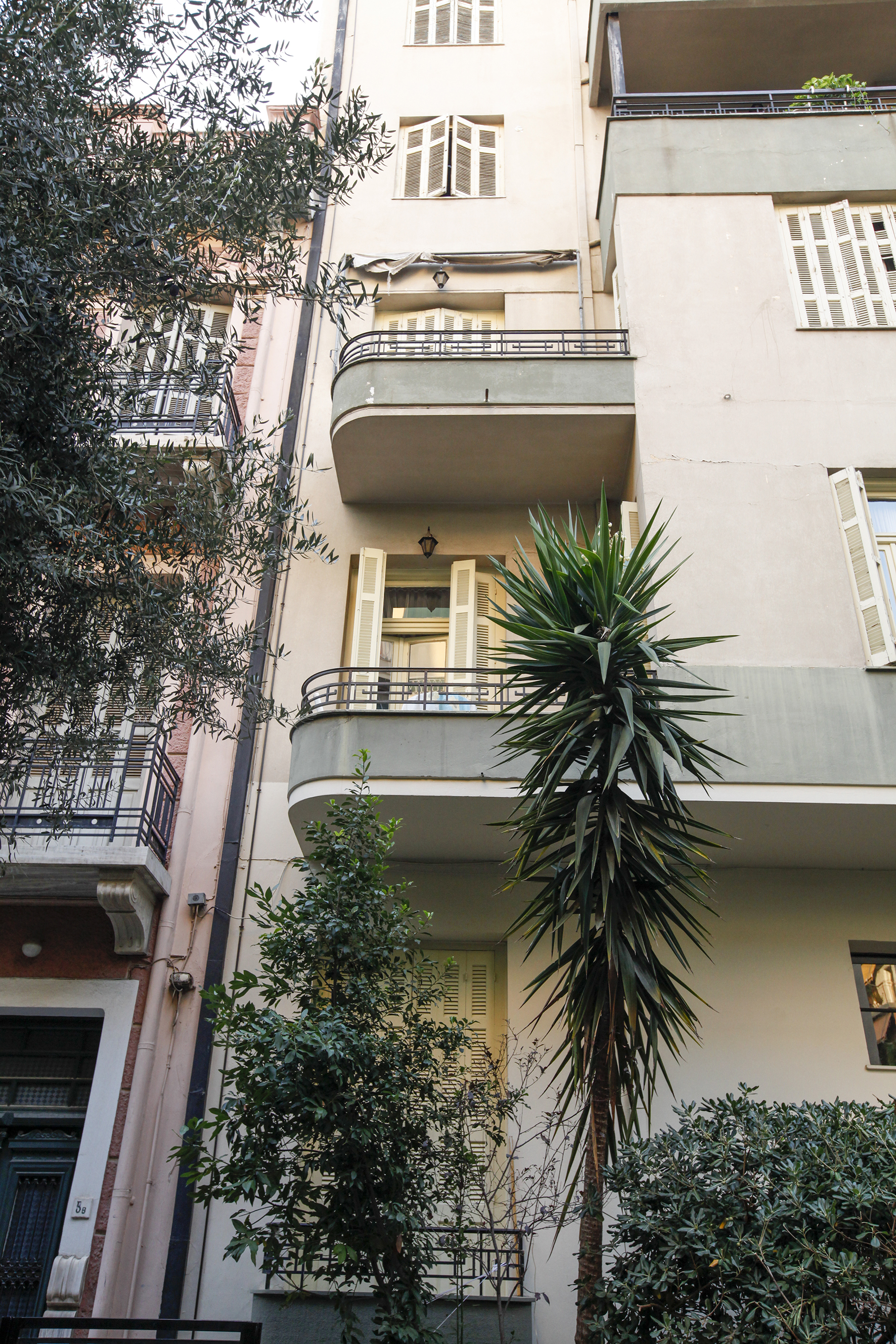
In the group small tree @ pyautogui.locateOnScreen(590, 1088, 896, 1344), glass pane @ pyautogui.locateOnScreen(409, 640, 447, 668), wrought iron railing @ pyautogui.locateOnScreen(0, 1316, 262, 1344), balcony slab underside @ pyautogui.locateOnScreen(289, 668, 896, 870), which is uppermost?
glass pane @ pyautogui.locateOnScreen(409, 640, 447, 668)

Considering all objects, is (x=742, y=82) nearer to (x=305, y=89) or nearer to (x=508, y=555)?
(x=508, y=555)

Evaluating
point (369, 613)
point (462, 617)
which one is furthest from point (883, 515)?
point (369, 613)

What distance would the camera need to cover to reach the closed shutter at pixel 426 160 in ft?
42.3

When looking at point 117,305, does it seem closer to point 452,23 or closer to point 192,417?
point 192,417

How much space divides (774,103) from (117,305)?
Result: 8.06 meters

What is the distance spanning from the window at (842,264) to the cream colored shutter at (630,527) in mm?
2505

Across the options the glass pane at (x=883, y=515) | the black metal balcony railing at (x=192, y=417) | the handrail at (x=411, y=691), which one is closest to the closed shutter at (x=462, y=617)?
the handrail at (x=411, y=691)

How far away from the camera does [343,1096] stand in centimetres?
564

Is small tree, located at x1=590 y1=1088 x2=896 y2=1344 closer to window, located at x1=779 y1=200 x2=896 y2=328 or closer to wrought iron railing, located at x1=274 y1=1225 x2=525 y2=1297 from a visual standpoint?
wrought iron railing, located at x1=274 y1=1225 x2=525 y2=1297

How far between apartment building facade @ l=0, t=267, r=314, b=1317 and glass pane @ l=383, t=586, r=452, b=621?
2391 mm

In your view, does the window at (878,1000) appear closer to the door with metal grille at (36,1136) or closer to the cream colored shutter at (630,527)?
the cream colored shutter at (630,527)

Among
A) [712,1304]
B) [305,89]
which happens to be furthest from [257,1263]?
[305,89]

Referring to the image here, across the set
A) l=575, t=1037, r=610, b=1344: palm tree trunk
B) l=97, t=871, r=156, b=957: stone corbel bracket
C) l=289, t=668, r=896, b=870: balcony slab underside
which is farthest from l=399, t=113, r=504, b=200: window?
l=575, t=1037, r=610, b=1344: palm tree trunk

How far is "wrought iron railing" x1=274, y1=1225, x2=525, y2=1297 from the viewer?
254 inches
